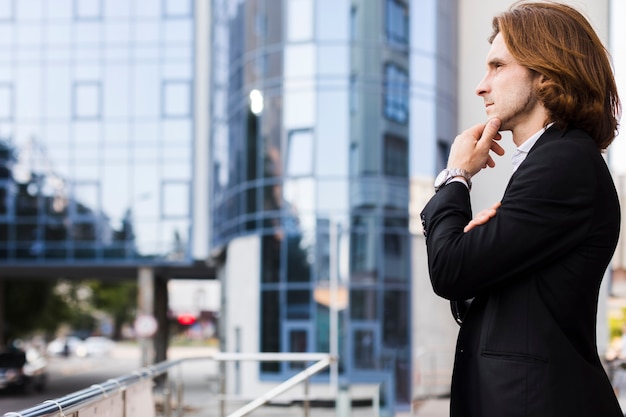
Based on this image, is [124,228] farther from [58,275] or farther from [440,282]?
[440,282]

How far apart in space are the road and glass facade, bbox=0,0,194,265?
16.6 feet

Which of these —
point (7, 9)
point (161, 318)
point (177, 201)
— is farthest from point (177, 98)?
point (161, 318)

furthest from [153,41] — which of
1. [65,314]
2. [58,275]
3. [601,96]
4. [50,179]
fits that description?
[601,96]

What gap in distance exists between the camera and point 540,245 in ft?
4.87

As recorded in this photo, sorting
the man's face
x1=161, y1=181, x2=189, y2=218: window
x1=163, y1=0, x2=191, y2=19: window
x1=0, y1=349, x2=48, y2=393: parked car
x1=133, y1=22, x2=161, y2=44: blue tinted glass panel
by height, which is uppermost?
x1=163, y1=0, x2=191, y2=19: window

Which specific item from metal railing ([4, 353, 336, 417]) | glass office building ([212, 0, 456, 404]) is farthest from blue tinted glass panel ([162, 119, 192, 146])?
metal railing ([4, 353, 336, 417])

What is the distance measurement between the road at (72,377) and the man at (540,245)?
1767cm

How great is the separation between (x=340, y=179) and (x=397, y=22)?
414 centimetres

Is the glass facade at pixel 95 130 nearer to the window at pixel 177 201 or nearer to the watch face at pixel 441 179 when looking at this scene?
the window at pixel 177 201

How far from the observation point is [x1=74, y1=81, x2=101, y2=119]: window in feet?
113

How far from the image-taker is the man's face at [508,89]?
1.62m

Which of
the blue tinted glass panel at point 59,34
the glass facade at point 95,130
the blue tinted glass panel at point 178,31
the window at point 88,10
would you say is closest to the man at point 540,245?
the glass facade at point 95,130

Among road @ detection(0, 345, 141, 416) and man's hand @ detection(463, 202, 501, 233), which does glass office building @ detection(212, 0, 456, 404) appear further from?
man's hand @ detection(463, 202, 501, 233)

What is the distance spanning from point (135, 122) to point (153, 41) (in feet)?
9.21
